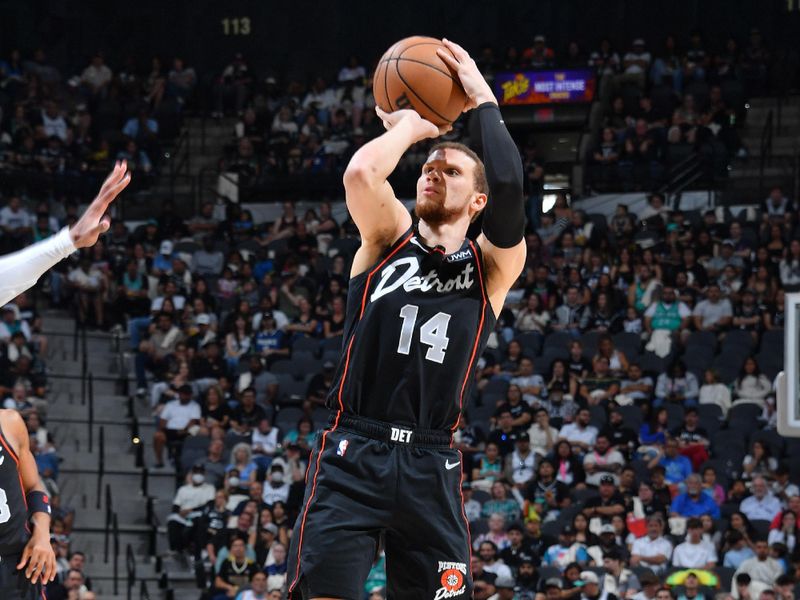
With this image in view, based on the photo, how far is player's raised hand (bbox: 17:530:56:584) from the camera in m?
6.56

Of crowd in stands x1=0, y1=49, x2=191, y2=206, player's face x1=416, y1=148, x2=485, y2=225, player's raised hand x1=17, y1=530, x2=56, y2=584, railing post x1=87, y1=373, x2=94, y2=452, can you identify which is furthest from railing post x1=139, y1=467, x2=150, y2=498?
player's face x1=416, y1=148, x2=485, y2=225

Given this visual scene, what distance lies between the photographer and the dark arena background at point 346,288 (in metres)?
13.8

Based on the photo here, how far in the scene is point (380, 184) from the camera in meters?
4.98

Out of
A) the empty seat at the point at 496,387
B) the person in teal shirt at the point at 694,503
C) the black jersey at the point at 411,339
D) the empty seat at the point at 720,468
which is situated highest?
the black jersey at the point at 411,339

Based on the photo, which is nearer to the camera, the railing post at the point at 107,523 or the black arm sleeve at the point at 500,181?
the black arm sleeve at the point at 500,181

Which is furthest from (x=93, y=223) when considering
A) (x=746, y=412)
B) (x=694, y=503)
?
(x=746, y=412)

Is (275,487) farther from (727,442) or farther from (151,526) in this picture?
(727,442)

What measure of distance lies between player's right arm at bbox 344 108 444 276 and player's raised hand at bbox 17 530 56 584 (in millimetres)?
2421

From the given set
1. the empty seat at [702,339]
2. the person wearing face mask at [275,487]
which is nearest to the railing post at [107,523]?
the person wearing face mask at [275,487]

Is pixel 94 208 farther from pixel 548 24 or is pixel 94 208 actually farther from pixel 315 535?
pixel 548 24

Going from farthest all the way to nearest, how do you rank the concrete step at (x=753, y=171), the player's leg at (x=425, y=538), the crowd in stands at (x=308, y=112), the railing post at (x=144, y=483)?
the crowd in stands at (x=308, y=112) < the concrete step at (x=753, y=171) < the railing post at (x=144, y=483) < the player's leg at (x=425, y=538)

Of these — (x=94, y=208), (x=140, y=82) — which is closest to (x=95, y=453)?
(x=140, y=82)

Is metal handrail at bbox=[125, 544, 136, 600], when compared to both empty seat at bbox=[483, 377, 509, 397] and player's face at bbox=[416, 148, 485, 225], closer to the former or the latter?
empty seat at bbox=[483, 377, 509, 397]

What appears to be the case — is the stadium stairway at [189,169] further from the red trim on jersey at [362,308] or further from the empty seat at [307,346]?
the red trim on jersey at [362,308]
